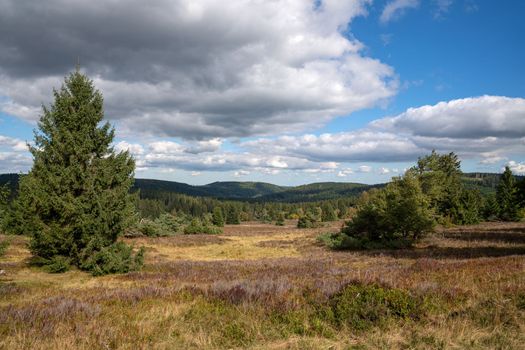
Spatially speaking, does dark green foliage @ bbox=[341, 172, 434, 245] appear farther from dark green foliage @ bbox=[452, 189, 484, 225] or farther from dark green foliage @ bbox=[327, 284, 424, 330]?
dark green foliage @ bbox=[452, 189, 484, 225]

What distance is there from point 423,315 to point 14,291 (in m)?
12.7

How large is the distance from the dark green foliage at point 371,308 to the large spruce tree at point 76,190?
1299 centimetres

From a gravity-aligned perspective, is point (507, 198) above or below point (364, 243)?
above

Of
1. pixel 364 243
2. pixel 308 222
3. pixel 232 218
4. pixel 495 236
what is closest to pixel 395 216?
pixel 364 243

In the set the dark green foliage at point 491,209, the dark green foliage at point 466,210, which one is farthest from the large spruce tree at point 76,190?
the dark green foliage at point 491,209

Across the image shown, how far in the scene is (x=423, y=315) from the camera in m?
6.36

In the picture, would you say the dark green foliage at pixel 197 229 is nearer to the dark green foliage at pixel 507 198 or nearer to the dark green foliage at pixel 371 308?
the dark green foliage at pixel 371 308

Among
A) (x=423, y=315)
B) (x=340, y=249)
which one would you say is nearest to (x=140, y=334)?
(x=423, y=315)

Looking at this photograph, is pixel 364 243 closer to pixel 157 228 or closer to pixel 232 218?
pixel 157 228

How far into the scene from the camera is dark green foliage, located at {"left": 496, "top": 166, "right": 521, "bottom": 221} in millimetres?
56250

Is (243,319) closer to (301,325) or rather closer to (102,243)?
(301,325)

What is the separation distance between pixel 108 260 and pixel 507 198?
6719 cm

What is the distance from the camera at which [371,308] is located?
6.32 metres

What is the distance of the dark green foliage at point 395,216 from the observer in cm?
2583
